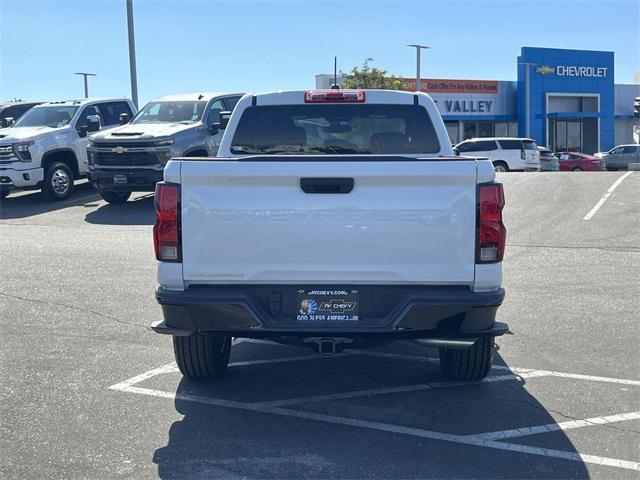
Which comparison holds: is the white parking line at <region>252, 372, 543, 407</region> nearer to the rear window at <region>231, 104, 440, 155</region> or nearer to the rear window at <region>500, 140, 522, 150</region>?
the rear window at <region>231, 104, 440, 155</region>

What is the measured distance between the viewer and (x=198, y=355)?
5.72 m

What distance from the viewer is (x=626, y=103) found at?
57500 millimetres

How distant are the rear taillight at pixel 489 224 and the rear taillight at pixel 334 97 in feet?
6.62

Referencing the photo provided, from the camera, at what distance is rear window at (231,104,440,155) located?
652cm

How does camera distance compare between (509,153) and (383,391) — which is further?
(509,153)

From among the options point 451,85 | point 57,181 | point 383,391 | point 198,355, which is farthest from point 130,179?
point 451,85

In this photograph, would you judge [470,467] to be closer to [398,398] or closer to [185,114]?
[398,398]

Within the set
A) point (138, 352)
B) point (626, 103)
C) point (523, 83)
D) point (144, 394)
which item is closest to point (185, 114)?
point (138, 352)

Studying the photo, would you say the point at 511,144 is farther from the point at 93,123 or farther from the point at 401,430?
the point at 401,430

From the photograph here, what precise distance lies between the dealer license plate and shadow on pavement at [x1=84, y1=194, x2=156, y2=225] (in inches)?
406

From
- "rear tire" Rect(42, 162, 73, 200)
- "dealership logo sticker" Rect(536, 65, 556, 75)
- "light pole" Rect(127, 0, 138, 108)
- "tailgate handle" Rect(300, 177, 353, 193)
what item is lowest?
"rear tire" Rect(42, 162, 73, 200)

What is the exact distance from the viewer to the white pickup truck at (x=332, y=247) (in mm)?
4770

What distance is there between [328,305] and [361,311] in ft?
0.67

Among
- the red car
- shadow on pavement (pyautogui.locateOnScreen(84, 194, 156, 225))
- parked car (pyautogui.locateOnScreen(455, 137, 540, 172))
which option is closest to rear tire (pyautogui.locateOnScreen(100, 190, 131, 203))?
shadow on pavement (pyautogui.locateOnScreen(84, 194, 156, 225))
